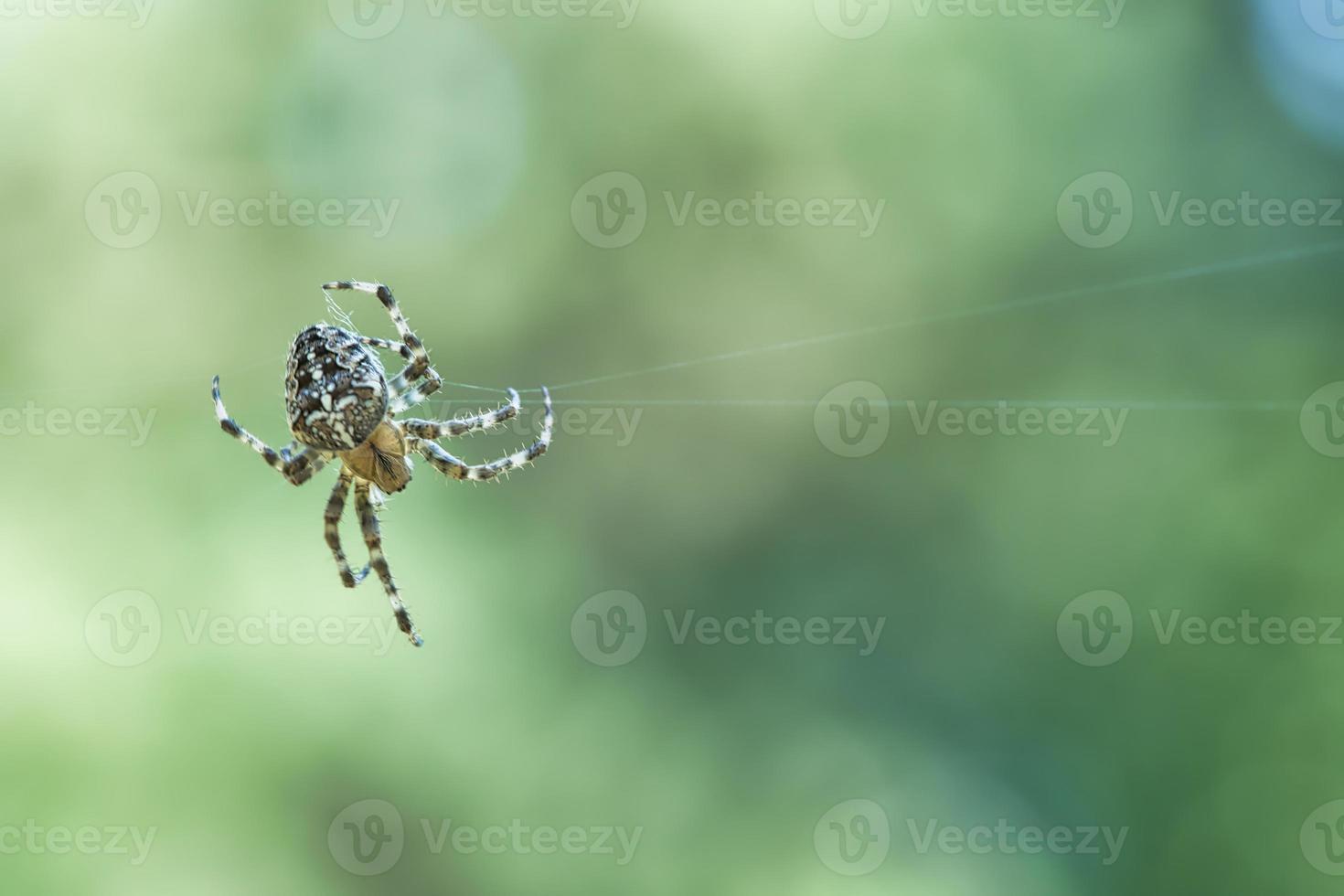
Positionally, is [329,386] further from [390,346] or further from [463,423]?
[463,423]

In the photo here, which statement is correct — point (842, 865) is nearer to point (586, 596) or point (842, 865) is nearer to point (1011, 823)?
point (1011, 823)

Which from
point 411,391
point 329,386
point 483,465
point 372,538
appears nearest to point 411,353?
point 411,391

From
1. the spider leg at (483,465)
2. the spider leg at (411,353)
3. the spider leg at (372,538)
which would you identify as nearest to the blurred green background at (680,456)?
the spider leg at (372,538)

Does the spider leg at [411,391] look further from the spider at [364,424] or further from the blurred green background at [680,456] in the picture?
the blurred green background at [680,456]

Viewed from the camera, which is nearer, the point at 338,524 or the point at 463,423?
the point at 463,423

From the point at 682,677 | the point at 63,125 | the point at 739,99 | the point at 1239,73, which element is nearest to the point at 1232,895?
the point at 682,677

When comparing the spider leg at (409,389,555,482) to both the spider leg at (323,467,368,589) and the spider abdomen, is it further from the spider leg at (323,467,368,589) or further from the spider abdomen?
the spider abdomen

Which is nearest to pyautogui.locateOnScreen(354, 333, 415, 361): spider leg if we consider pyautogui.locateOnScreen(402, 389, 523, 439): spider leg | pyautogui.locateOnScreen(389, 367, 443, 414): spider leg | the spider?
the spider
